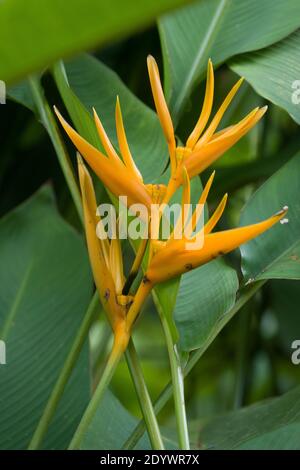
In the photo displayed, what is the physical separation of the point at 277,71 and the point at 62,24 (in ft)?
1.60

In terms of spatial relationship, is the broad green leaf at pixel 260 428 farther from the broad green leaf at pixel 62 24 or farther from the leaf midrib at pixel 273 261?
the broad green leaf at pixel 62 24

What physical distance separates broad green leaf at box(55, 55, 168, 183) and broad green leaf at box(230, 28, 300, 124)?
0.33 ft

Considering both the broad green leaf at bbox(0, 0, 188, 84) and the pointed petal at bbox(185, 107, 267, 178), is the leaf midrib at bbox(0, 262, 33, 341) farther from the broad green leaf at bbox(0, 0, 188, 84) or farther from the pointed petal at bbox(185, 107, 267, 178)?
the broad green leaf at bbox(0, 0, 188, 84)

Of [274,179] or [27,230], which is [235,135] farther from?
[27,230]

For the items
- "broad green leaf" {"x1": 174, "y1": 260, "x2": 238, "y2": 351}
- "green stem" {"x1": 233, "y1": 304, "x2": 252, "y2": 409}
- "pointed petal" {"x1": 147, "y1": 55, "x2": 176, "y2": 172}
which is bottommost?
"green stem" {"x1": 233, "y1": 304, "x2": 252, "y2": 409}

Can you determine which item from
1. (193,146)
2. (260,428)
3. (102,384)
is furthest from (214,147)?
(260,428)

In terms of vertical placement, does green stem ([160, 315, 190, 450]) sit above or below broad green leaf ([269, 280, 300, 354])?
above

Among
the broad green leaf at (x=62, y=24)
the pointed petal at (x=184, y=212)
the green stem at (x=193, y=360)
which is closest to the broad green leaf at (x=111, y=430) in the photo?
the green stem at (x=193, y=360)

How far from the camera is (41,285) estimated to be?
29.1 inches

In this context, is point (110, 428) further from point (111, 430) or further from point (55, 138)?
point (55, 138)

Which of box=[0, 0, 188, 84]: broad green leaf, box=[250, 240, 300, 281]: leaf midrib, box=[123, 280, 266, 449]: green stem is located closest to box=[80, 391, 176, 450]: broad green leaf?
box=[123, 280, 266, 449]: green stem

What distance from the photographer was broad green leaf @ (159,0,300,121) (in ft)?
2.34

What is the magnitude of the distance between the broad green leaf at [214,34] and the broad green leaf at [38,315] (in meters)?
0.18

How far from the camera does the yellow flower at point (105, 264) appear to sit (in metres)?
0.48
